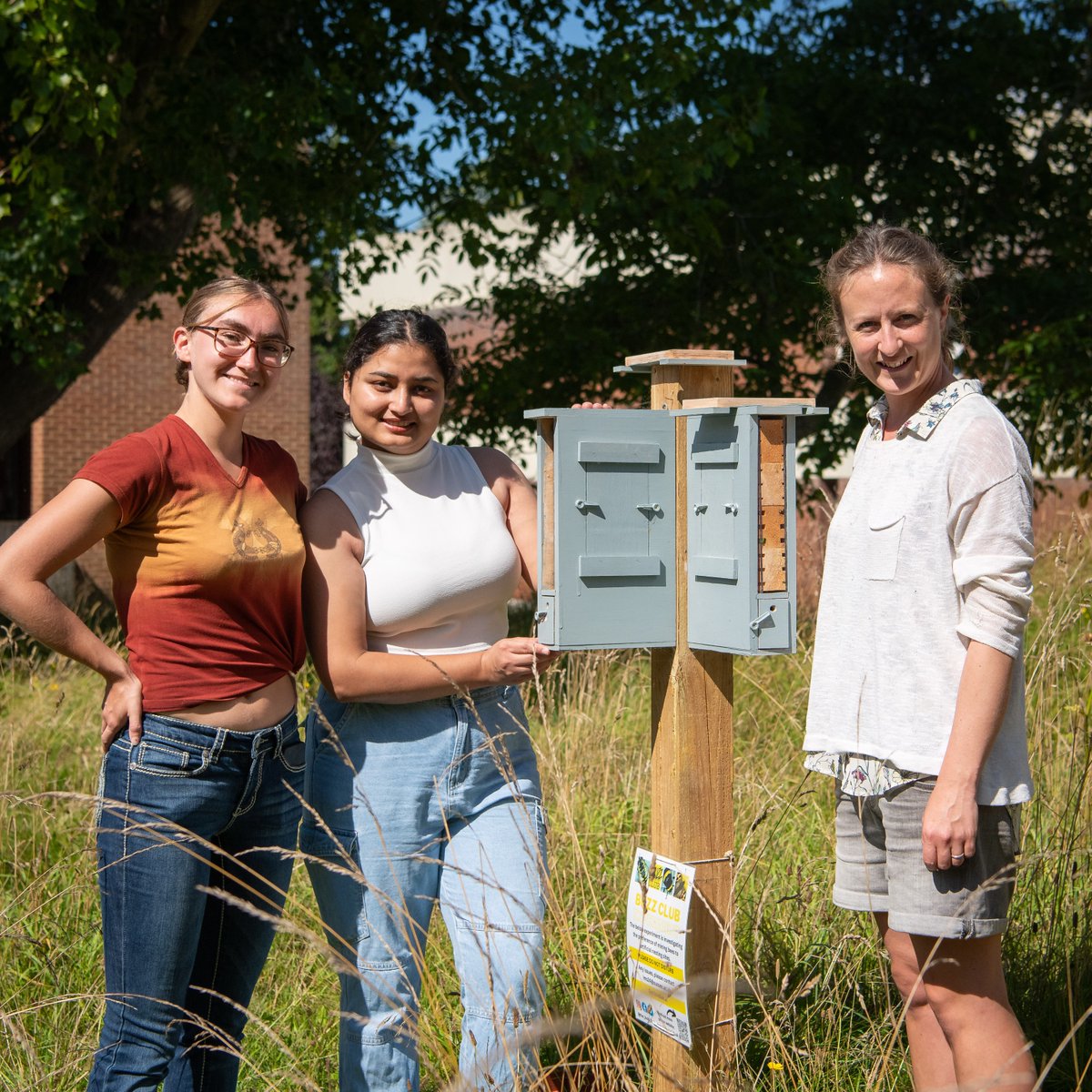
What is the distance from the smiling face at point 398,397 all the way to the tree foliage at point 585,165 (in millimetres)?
4298

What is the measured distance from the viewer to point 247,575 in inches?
94.0

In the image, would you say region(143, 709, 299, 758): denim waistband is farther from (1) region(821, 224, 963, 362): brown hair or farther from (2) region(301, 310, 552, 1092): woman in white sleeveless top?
(1) region(821, 224, 963, 362): brown hair

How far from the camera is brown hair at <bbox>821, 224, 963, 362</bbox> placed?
2225 mm

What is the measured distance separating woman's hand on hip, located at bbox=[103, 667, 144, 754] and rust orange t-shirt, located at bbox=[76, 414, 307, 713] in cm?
3

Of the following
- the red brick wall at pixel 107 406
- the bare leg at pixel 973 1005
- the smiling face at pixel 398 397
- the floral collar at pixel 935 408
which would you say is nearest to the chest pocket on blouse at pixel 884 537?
the floral collar at pixel 935 408

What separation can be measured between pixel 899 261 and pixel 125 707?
1.64m

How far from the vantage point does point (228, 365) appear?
2457 mm

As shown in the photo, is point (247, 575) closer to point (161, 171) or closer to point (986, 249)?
point (161, 171)

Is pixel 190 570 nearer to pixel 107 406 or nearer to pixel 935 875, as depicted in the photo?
pixel 935 875

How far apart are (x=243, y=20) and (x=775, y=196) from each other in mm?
3935

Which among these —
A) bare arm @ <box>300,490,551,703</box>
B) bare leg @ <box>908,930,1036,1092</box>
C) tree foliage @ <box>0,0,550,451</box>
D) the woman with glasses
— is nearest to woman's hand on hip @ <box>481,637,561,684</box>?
bare arm @ <box>300,490,551,703</box>

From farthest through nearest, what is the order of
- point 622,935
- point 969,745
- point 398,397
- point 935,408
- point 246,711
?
point 622,935 < point 398,397 < point 246,711 < point 935,408 < point 969,745

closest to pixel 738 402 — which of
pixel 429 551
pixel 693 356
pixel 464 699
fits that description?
pixel 693 356

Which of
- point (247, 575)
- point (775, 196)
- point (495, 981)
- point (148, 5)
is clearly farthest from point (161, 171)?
point (495, 981)
